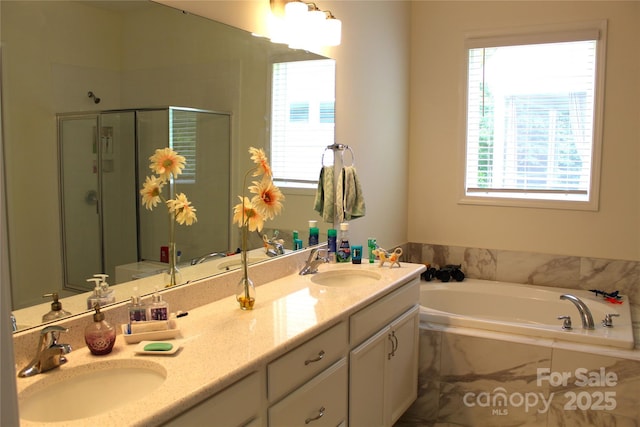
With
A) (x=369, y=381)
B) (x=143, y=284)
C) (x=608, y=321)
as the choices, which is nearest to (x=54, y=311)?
(x=143, y=284)

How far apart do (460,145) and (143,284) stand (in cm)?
280

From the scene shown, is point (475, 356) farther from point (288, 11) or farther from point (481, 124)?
point (288, 11)

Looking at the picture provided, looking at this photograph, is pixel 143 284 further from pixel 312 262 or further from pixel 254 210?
pixel 312 262

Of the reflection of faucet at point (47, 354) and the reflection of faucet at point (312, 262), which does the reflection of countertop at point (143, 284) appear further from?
the reflection of faucet at point (312, 262)

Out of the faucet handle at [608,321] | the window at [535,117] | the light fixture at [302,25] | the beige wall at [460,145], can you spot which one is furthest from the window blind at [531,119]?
the light fixture at [302,25]

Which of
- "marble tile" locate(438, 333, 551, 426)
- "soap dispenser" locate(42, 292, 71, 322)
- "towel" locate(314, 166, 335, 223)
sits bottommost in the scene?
"marble tile" locate(438, 333, 551, 426)

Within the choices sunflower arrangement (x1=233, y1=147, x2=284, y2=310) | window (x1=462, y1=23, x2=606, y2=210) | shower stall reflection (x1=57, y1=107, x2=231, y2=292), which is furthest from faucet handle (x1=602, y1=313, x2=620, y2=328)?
shower stall reflection (x1=57, y1=107, x2=231, y2=292)

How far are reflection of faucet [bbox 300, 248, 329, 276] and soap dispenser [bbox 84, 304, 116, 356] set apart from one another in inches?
47.1

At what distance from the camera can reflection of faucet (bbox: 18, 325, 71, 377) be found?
138cm

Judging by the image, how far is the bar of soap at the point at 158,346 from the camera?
1.53m

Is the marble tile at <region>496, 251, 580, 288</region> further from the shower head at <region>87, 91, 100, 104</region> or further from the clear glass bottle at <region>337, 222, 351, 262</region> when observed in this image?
the shower head at <region>87, 91, 100, 104</region>

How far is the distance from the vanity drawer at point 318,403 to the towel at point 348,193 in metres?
1.04

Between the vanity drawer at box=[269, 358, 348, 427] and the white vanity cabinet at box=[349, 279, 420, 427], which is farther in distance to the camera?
the white vanity cabinet at box=[349, 279, 420, 427]

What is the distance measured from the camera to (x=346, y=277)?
2719mm
